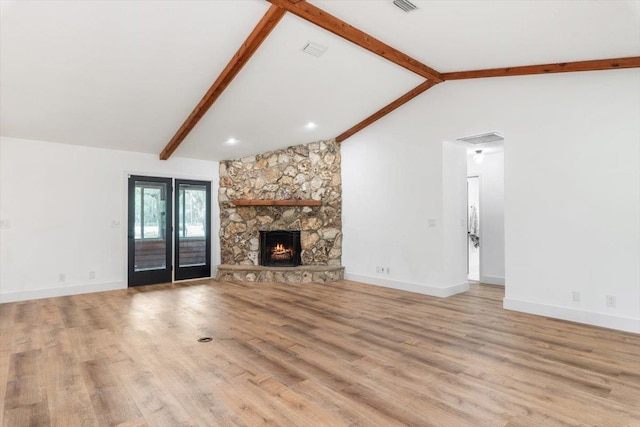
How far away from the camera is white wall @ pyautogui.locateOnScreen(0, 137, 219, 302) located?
5117 millimetres

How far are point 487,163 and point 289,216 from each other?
3.98 m

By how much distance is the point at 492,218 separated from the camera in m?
6.40

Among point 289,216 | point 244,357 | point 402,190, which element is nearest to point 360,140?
point 402,190

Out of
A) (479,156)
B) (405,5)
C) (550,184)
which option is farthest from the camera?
(479,156)

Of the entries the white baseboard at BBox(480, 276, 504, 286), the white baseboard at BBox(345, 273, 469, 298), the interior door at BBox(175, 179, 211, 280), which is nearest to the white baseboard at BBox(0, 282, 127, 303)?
the interior door at BBox(175, 179, 211, 280)

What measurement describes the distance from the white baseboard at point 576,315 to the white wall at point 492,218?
6.14ft

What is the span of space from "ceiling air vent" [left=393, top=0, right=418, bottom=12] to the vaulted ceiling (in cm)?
7

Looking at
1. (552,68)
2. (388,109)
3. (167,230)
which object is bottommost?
(167,230)

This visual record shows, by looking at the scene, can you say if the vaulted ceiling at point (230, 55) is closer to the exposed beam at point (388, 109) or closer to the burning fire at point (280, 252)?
the exposed beam at point (388, 109)

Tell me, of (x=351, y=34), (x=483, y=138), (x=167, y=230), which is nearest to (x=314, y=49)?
(x=351, y=34)

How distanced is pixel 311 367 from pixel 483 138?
4380mm

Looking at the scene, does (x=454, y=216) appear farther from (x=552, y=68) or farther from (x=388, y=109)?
(x=552, y=68)

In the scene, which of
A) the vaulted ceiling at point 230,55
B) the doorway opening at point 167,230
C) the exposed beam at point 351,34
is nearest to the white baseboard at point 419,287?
the vaulted ceiling at point 230,55

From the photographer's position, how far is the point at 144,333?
3691mm
